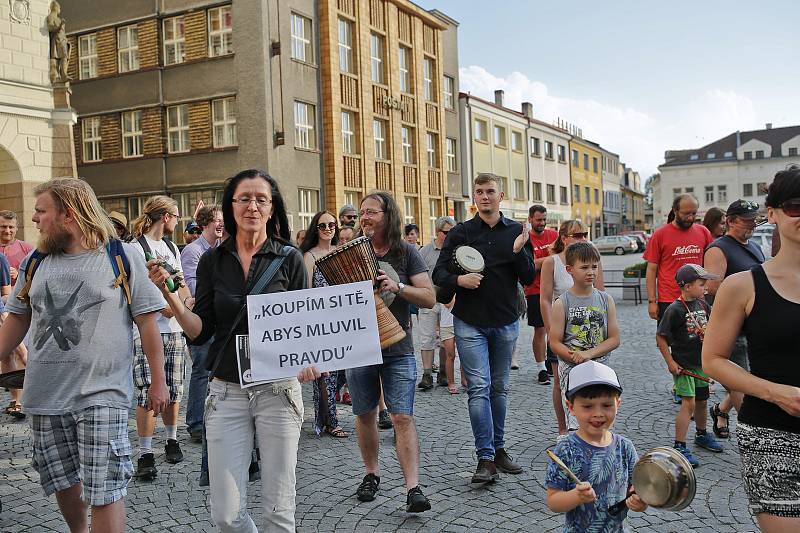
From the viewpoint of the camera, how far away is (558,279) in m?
8.24

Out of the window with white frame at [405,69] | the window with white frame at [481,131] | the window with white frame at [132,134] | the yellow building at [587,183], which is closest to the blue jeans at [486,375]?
the window with white frame at [132,134]

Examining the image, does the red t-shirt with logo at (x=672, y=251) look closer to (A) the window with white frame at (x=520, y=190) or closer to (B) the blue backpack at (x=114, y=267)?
(B) the blue backpack at (x=114, y=267)

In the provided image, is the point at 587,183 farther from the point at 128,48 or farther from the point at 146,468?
the point at 146,468

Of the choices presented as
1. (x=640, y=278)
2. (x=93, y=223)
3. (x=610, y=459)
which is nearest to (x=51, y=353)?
(x=93, y=223)

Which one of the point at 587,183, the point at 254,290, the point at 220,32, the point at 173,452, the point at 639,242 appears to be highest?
the point at 220,32

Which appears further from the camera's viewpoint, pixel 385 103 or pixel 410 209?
pixel 410 209

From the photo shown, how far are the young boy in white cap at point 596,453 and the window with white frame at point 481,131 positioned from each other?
36.8m

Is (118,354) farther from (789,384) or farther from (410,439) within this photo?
(789,384)

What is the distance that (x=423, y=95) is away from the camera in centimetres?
3269

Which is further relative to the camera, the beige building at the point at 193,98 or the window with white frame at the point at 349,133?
the window with white frame at the point at 349,133

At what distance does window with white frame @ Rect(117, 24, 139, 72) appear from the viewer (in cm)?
2617

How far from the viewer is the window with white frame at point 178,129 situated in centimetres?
2541

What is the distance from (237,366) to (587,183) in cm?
5984

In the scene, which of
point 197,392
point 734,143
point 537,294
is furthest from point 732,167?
point 197,392
